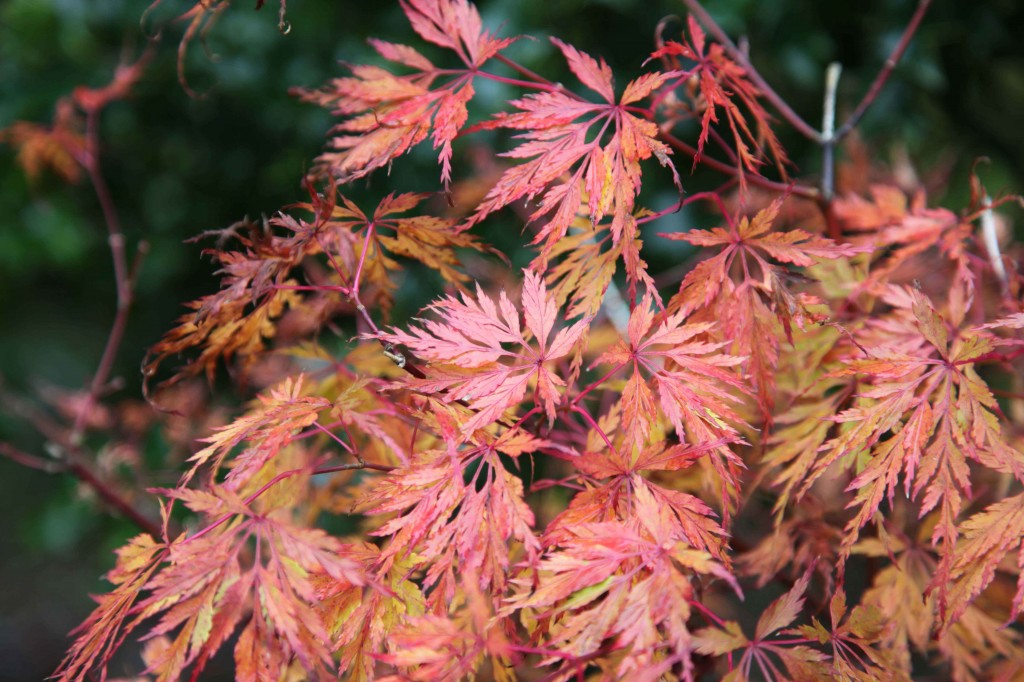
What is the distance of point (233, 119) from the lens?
82.7 inches

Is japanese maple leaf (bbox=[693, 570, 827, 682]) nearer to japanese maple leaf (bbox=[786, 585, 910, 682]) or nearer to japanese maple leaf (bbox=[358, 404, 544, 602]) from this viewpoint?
japanese maple leaf (bbox=[786, 585, 910, 682])

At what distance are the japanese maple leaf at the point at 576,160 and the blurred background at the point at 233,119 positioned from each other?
93 centimetres

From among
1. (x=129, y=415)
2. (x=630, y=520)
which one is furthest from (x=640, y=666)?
(x=129, y=415)

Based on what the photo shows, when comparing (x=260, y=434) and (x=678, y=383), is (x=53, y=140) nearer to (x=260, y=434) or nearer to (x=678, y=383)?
(x=260, y=434)

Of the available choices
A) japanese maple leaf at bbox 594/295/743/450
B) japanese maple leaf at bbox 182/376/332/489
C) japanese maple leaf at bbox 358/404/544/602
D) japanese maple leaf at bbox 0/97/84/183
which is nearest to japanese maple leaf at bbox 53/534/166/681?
japanese maple leaf at bbox 182/376/332/489

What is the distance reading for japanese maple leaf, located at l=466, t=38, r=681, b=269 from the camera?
0.62m

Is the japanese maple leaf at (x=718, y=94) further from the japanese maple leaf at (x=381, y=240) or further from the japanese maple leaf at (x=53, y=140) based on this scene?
the japanese maple leaf at (x=53, y=140)

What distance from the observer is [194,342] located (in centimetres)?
67

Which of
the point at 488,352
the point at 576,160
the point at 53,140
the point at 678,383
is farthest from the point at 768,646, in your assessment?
the point at 53,140

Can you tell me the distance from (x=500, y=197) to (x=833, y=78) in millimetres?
644

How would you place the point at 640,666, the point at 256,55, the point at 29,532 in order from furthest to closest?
the point at 29,532 < the point at 256,55 < the point at 640,666

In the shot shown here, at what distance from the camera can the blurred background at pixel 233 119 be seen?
172cm

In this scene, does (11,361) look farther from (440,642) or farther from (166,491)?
(440,642)

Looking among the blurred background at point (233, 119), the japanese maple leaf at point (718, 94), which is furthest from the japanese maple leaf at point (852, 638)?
the blurred background at point (233, 119)
